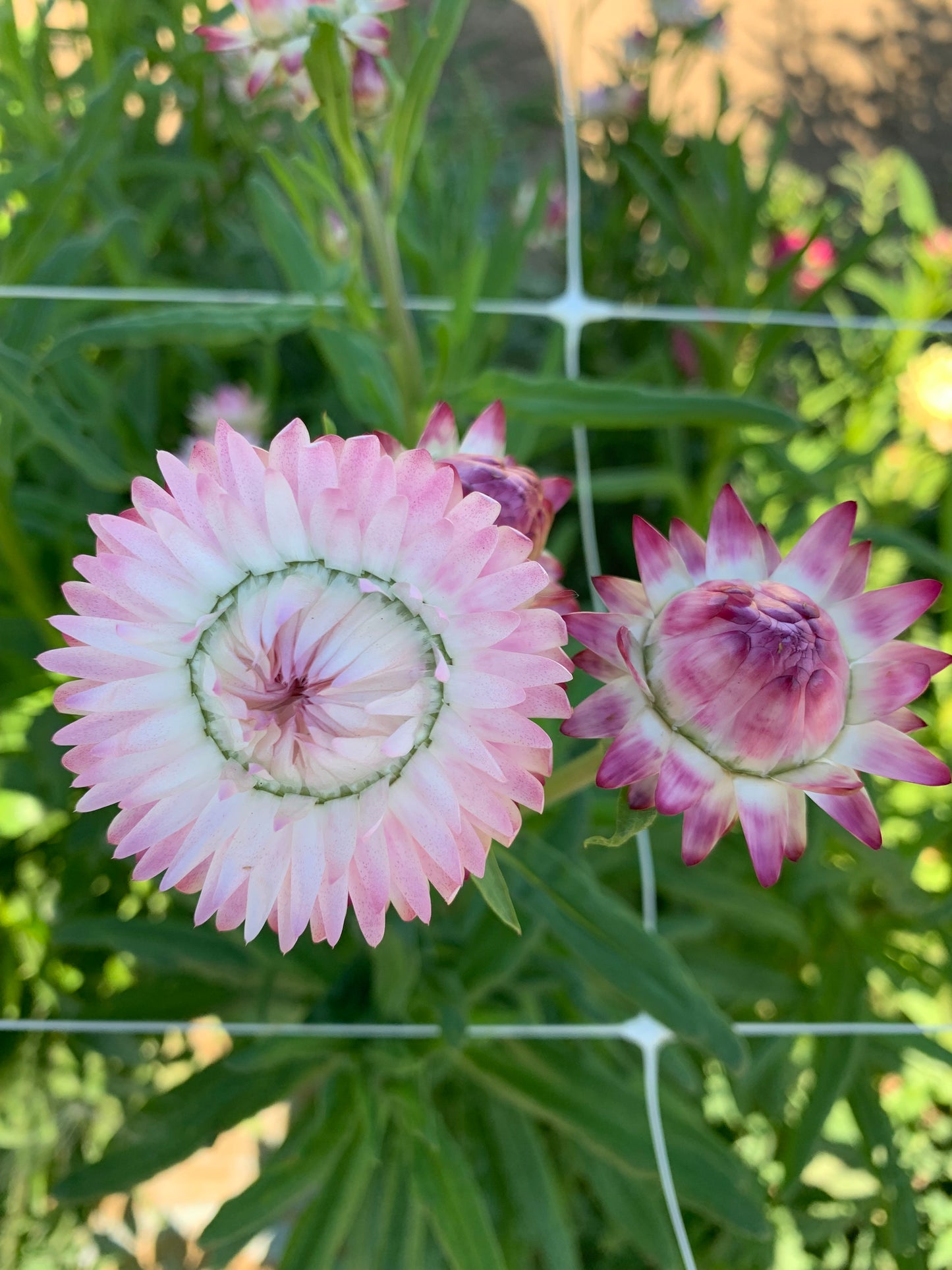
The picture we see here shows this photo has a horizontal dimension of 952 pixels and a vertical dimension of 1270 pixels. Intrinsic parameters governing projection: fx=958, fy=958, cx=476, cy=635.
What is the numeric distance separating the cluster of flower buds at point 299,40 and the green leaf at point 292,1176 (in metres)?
0.56

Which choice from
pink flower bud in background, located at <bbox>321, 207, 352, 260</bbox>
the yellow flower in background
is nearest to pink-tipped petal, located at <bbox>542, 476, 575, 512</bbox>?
pink flower bud in background, located at <bbox>321, 207, 352, 260</bbox>

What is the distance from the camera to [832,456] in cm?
110

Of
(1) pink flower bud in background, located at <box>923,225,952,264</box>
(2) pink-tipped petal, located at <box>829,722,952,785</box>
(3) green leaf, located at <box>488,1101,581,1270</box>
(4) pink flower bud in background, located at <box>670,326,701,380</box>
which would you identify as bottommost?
(3) green leaf, located at <box>488,1101,581,1270</box>

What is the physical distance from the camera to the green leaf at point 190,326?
1.73ft

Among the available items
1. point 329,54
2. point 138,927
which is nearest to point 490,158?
point 329,54

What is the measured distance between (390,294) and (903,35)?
2079mm

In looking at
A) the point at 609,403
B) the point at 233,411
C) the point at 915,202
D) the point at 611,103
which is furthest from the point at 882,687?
the point at 611,103

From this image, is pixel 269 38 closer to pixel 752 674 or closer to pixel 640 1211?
pixel 752 674

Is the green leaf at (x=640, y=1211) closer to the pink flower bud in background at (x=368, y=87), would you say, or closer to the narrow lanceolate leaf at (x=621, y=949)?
the narrow lanceolate leaf at (x=621, y=949)

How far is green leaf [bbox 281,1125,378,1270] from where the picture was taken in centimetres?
54

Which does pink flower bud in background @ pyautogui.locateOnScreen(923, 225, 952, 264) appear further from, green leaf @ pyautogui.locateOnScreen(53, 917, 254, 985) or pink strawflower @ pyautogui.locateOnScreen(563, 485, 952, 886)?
green leaf @ pyautogui.locateOnScreen(53, 917, 254, 985)

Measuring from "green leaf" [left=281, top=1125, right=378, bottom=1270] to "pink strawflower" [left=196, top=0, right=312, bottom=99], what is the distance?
0.59 meters

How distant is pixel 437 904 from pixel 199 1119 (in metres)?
0.20

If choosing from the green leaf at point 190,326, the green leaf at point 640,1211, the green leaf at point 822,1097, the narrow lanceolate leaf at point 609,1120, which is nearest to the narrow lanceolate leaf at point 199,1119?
the narrow lanceolate leaf at point 609,1120
